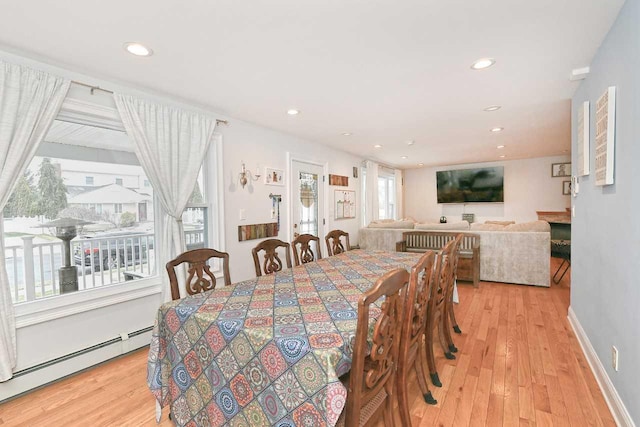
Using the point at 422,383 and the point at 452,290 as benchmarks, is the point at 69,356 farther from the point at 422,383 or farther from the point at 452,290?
the point at 452,290

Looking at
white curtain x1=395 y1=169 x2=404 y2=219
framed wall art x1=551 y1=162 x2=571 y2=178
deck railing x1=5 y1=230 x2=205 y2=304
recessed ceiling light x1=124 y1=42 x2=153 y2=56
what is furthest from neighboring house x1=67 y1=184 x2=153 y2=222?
framed wall art x1=551 y1=162 x2=571 y2=178

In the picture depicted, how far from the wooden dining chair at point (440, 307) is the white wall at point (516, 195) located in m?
6.18

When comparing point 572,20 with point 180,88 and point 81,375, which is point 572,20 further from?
point 81,375

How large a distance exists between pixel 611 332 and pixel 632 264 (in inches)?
25.3

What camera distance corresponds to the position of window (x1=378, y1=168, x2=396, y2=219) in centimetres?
751

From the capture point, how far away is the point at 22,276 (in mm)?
2246

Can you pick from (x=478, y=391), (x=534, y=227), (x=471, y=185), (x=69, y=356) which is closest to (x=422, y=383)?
(x=478, y=391)

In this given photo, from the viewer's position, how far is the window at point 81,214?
2.22 meters

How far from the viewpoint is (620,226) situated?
1719mm

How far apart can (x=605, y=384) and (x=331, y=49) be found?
110 inches

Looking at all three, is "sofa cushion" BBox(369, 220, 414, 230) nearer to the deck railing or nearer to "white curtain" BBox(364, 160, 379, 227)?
"white curtain" BBox(364, 160, 379, 227)

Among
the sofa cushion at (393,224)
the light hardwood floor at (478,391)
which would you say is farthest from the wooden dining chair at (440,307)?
the sofa cushion at (393,224)

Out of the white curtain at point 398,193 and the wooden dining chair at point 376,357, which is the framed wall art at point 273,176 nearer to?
the wooden dining chair at point 376,357

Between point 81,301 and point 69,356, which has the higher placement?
point 81,301
